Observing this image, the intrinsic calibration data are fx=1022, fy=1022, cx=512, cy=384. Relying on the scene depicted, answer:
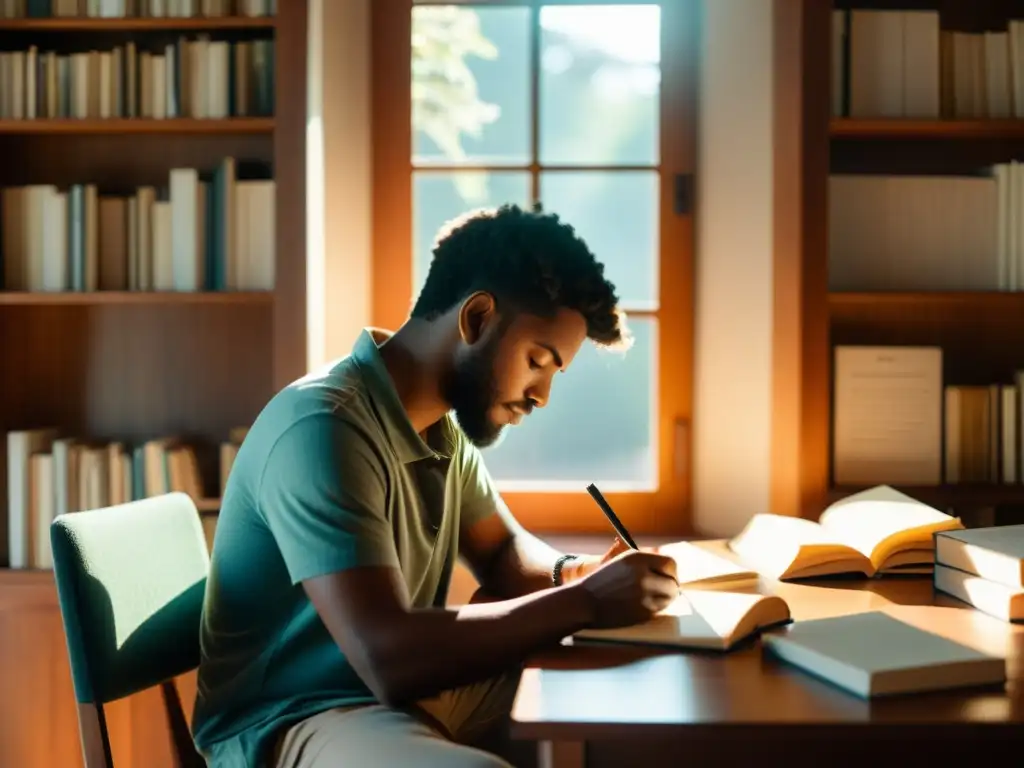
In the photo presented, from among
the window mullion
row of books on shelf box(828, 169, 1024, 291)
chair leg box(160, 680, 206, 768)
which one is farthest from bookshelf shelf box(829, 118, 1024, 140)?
chair leg box(160, 680, 206, 768)

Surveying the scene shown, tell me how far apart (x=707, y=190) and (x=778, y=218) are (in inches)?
12.9

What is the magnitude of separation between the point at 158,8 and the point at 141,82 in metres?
0.17

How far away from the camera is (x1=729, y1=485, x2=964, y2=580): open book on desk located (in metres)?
1.76

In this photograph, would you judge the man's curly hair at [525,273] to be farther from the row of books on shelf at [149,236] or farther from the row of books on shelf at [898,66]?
the row of books on shelf at [898,66]

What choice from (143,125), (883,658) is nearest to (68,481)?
(143,125)

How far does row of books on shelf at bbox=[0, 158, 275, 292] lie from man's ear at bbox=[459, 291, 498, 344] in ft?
3.03

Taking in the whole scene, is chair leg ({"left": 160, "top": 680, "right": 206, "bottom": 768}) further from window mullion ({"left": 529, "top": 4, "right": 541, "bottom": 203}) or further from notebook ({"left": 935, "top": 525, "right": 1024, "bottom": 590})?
window mullion ({"left": 529, "top": 4, "right": 541, "bottom": 203})

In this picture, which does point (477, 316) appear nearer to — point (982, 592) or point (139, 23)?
point (982, 592)

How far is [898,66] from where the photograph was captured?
2.36 meters

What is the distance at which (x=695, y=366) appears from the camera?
8.88 ft

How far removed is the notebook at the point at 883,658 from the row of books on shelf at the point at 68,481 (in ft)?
5.01

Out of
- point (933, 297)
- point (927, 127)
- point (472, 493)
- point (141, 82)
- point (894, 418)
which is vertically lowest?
point (472, 493)

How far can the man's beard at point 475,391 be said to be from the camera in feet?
5.24

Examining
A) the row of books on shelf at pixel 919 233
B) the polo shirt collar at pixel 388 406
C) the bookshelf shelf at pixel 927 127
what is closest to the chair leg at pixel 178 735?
the polo shirt collar at pixel 388 406
